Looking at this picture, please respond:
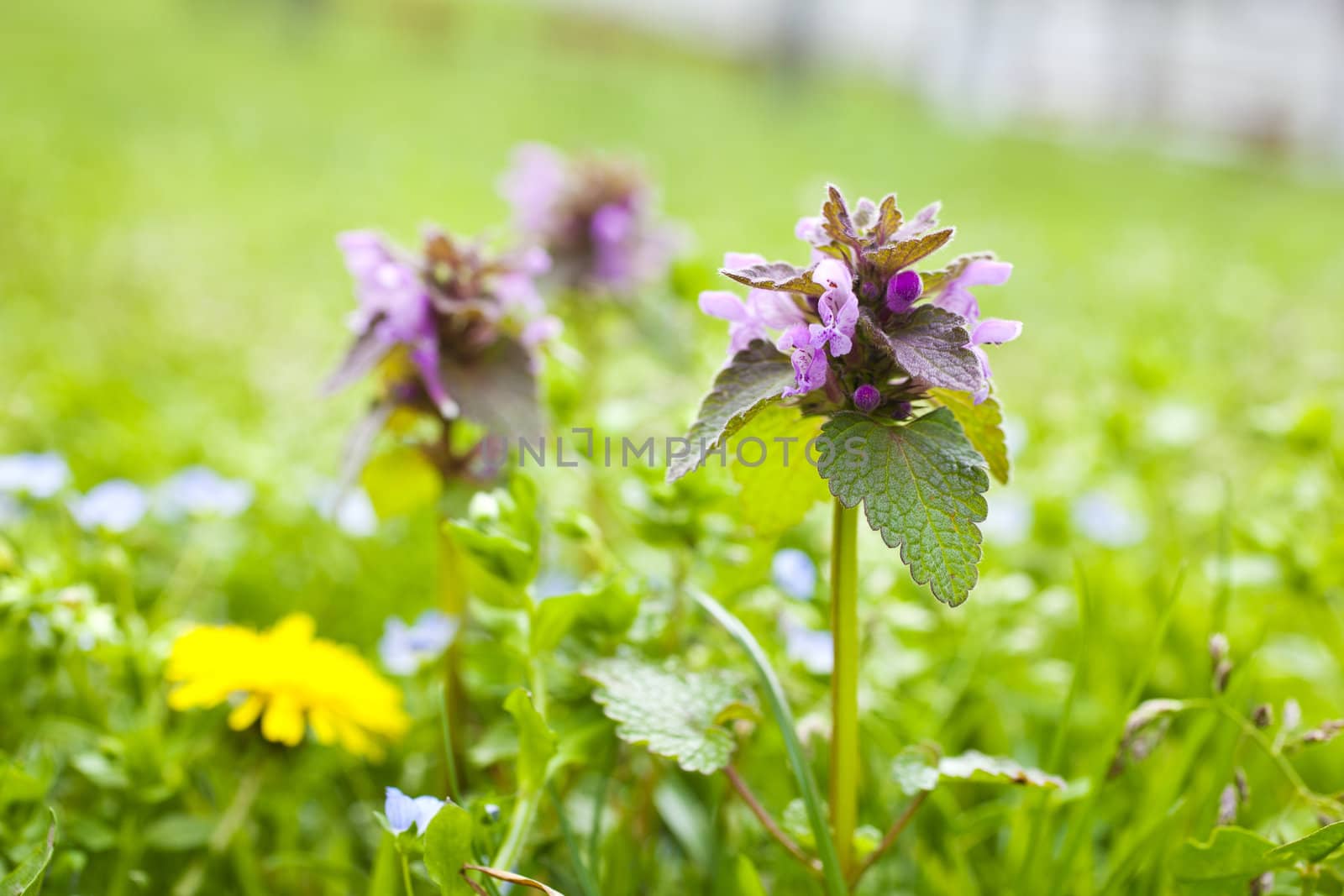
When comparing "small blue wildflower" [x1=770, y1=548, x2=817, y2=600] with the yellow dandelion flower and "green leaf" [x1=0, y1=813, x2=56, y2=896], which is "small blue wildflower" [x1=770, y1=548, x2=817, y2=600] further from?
"green leaf" [x1=0, y1=813, x2=56, y2=896]

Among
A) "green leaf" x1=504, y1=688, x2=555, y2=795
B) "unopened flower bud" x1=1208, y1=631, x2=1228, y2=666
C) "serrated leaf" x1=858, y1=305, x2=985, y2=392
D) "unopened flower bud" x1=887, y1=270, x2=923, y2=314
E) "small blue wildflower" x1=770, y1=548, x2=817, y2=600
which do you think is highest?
"unopened flower bud" x1=887, y1=270, x2=923, y2=314

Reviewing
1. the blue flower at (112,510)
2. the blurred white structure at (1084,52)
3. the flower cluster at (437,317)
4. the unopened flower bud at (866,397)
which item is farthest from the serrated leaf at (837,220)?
the blurred white structure at (1084,52)

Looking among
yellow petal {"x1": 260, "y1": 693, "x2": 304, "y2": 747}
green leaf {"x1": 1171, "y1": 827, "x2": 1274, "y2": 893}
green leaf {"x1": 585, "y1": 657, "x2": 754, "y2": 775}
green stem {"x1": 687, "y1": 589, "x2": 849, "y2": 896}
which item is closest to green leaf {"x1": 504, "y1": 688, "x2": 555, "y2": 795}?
green leaf {"x1": 585, "y1": 657, "x2": 754, "y2": 775}

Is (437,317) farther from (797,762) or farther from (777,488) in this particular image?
(797,762)

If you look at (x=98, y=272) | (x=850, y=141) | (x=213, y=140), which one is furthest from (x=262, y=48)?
(x=98, y=272)

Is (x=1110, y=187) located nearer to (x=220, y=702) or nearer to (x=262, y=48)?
(x=262, y=48)

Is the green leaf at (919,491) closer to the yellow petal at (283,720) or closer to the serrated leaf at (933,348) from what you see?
the serrated leaf at (933,348)
